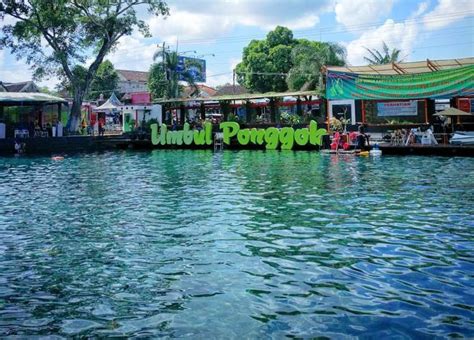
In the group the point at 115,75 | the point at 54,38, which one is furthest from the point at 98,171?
the point at 115,75

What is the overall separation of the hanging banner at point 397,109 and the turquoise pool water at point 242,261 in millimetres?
18416

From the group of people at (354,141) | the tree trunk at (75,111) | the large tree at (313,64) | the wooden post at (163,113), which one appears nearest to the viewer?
the group of people at (354,141)

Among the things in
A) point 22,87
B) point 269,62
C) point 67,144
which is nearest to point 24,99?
point 67,144

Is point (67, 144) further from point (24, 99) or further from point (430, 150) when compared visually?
point (430, 150)

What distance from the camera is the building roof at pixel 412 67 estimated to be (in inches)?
1276

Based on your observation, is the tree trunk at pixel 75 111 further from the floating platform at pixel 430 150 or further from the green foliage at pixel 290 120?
the floating platform at pixel 430 150

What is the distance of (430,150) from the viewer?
29.6 m

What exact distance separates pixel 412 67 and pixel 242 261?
28.9 meters

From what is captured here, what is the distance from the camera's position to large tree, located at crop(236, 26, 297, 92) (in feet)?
217

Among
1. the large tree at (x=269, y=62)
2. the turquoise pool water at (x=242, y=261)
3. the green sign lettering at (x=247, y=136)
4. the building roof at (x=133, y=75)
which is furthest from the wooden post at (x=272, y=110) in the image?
the building roof at (x=133, y=75)

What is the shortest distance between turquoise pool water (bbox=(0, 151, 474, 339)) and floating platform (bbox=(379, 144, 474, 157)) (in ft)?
38.2

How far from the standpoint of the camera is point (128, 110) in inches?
1932

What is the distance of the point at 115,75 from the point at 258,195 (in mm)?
68007

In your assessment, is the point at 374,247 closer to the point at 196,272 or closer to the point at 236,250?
the point at 236,250
